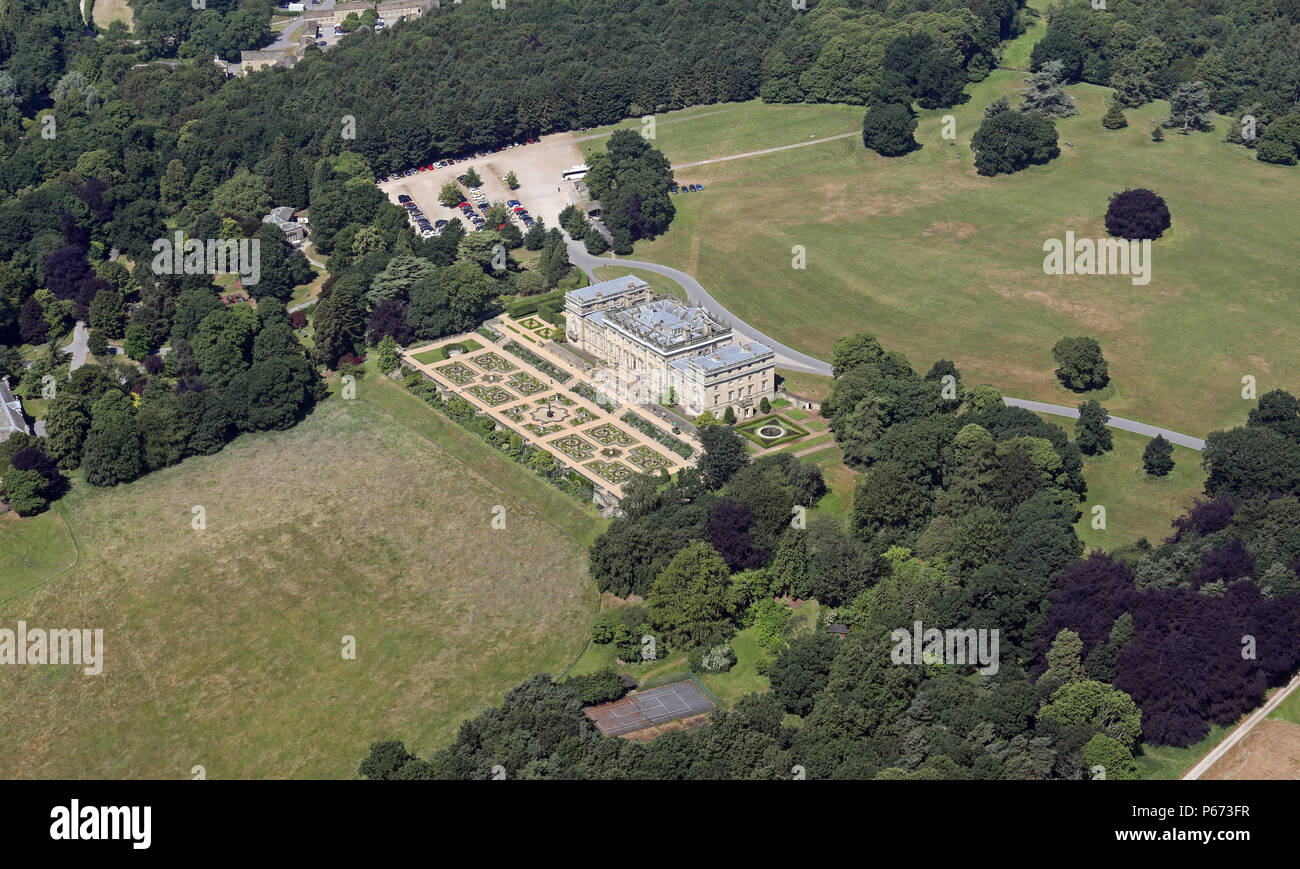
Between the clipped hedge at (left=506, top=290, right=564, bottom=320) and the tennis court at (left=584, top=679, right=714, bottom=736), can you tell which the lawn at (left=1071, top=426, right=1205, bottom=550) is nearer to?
the tennis court at (left=584, top=679, right=714, bottom=736)

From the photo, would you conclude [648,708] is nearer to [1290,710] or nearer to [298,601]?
[298,601]

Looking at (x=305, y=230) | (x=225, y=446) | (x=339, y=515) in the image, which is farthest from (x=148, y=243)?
(x=339, y=515)

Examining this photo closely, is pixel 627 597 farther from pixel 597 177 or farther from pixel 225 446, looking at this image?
pixel 597 177

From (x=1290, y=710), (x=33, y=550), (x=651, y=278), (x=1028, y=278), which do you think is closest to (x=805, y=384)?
(x=651, y=278)

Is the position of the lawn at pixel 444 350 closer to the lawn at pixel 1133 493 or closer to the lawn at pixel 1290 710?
the lawn at pixel 1133 493

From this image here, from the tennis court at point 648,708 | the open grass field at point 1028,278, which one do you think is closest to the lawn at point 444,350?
the open grass field at point 1028,278

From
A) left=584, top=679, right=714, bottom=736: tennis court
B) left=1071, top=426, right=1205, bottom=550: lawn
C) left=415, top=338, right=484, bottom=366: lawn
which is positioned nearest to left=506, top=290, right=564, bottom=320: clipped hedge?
left=415, top=338, right=484, bottom=366: lawn

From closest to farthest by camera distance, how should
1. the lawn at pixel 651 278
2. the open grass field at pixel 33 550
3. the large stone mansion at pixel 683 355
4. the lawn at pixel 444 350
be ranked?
the open grass field at pixel 33 550
the large stone mansion at pixel 683 355
the lawn at pixel 444 350
the lawn at pixel 651 278
